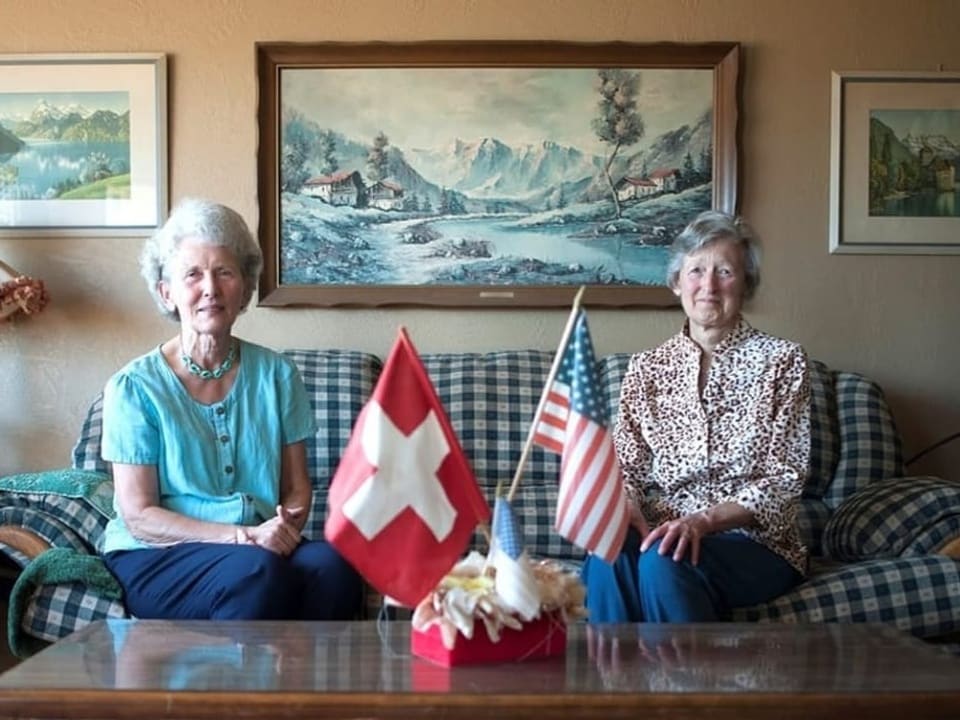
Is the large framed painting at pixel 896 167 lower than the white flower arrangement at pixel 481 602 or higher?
higher

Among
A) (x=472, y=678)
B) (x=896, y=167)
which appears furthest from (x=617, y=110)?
(x=472, y=678)

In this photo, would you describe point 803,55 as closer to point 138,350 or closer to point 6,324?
point 138,350

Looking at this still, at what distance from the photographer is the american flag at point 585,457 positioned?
1.59m

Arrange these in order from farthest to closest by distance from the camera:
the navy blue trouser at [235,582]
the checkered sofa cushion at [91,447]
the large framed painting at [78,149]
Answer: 1. the large framed painting at [78,149]
2. the checkered sofa cushion at [91,447]
3. the navy blue trouser at [235,582]

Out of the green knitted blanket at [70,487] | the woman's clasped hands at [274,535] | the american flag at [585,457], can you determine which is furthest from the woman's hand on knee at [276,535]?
the american flag at [585,457]

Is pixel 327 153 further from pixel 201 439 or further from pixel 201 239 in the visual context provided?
pixel 201 439

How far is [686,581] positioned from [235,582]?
845mm

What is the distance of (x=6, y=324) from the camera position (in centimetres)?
323

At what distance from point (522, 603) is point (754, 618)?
3.01ft

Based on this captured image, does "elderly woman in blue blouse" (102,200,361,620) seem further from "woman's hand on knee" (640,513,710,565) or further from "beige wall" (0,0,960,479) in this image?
"beige wall" (0,0,960,479)

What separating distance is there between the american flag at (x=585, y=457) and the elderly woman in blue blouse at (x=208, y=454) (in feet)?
2.29

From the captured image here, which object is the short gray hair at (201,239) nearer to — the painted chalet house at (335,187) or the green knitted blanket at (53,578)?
the green knitted blanket at (53,578)

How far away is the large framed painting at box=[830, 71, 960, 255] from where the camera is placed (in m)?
3.24

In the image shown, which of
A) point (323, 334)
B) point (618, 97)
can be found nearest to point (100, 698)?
point (323, 334)
